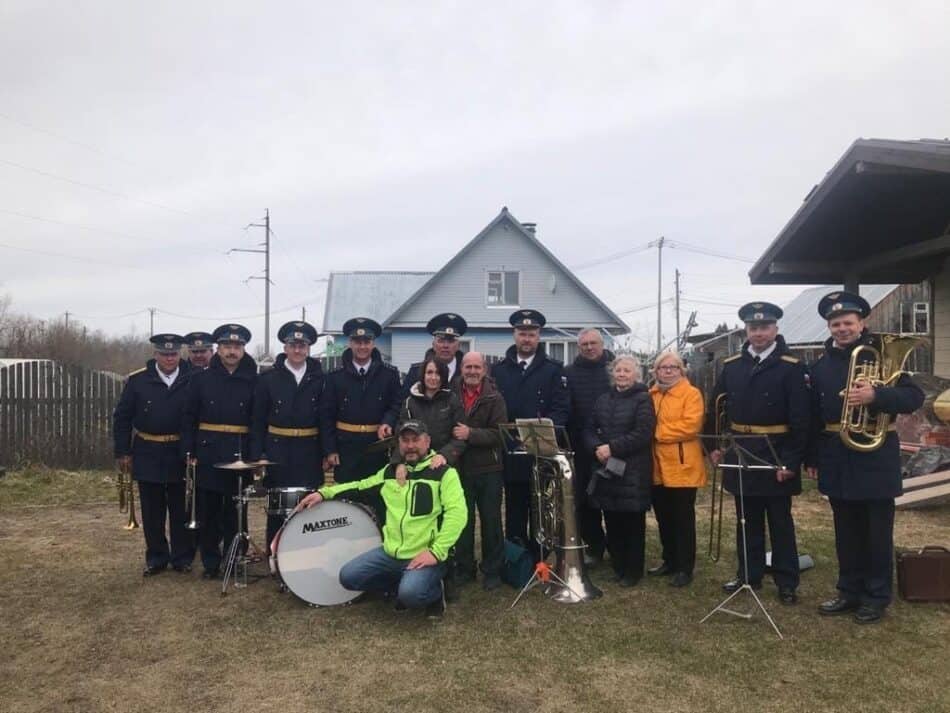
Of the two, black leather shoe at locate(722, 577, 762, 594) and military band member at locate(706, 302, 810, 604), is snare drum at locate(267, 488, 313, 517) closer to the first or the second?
military band member at locate(706, 302, 810, 604)

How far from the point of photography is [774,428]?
18.2 ft

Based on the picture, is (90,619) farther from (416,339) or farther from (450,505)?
(416,339)

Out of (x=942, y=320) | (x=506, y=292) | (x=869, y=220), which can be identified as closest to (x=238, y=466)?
(x=869, y=220)

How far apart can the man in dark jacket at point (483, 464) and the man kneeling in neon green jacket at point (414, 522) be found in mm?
473

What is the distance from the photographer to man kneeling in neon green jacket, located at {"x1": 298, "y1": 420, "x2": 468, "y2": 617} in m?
5.44

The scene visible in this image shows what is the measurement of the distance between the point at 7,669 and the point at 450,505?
289cm

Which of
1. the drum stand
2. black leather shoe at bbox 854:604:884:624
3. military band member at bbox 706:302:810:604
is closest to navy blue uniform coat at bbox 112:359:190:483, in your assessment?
the drum stand

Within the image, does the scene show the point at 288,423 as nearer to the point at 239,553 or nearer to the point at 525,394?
the point at 239,553

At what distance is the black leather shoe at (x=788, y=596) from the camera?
18.5 feet

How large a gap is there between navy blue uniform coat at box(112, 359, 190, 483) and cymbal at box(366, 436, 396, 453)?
168 cm

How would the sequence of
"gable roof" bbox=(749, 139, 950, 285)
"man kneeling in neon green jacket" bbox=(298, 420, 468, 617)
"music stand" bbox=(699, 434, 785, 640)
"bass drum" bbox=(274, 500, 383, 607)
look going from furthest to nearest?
"gable roof" bbox=(749, 139, 950, 285) → "bass drum" bbox=(274, 500, 383, 607) → "man kneeling in neon green jacket" bbox=(298, 420, 468, 617) → "music stand" bbox=(699, 434, 785, 640)

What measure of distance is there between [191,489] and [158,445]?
20.7 inches

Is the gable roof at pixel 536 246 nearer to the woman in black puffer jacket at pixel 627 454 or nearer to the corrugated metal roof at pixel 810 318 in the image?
the corrugated metal roof at pixel 810 318

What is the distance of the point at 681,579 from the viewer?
616 cm
